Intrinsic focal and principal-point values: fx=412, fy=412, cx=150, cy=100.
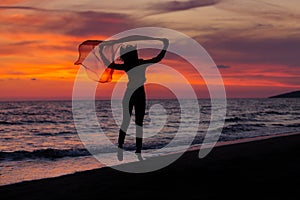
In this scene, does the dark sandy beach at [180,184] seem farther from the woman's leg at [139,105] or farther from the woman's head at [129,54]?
the woman's head at [129,54]

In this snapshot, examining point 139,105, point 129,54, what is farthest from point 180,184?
point 129,54

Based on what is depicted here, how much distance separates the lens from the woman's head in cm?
927

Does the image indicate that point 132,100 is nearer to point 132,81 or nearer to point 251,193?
point 132,81

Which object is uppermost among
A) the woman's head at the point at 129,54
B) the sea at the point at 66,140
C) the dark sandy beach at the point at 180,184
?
the woman's head at the point at 129,54

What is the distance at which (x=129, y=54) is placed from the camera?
927 cm

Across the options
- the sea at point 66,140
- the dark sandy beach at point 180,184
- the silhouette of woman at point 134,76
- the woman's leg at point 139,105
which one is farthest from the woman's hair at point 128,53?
the sea at point 66,140

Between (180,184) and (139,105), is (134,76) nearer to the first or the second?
(139,105)

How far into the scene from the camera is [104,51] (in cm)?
977

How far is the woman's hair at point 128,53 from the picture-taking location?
927 centimetres

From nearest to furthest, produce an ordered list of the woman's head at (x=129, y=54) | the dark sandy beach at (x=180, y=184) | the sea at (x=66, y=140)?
the dark sandy beach at (x=180, y=184), the woman's head at (x=129, y=54), the sea at (x=66, y=140)

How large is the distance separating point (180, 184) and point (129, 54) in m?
3.61

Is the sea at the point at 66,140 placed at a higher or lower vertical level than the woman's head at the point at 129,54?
lower

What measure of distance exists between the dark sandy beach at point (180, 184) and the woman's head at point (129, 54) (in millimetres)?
2472

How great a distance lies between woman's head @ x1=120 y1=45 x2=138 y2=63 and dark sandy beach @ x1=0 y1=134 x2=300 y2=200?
2.47m
